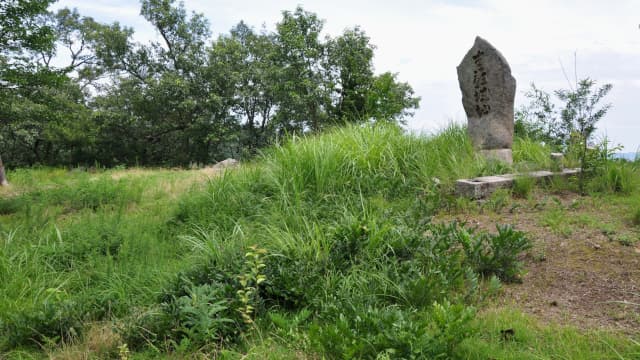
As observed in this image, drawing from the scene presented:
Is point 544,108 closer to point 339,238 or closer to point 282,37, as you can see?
point 282,37

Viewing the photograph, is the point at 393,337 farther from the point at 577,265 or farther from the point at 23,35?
the point at 23,35

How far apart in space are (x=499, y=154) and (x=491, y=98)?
2.97 ft

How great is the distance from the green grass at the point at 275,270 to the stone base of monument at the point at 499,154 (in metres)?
1.31

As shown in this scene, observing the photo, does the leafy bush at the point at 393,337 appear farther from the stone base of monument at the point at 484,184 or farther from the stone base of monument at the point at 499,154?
the stone base of monument at the point at 499,154

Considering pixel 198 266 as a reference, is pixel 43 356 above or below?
below

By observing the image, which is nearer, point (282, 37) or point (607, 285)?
point (607, 285)

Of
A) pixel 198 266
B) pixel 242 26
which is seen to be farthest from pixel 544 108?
pixel 242 26

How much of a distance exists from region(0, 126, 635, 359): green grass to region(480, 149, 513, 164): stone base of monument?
1310mm

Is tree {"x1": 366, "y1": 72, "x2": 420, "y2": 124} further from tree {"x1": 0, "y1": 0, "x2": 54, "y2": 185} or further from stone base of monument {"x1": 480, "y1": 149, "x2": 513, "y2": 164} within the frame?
tree {"x1": 0, "y1": 0, "x2": 54, "y2": 185}

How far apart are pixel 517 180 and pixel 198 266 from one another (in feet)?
13.8

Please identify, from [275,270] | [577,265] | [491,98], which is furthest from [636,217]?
[275,270]

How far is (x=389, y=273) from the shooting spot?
314 centimetres

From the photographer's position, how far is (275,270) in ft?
10.3

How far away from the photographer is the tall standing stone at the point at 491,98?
7191mm
